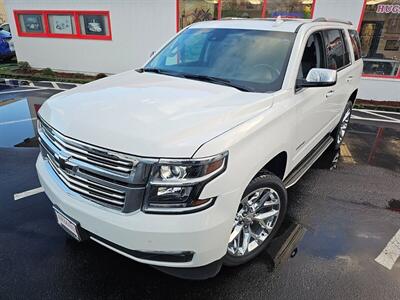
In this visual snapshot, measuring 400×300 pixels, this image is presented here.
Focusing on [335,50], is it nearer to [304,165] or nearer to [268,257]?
[304,165]

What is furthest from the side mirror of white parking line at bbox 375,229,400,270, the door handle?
white parking line at bbox 375,229,400,270

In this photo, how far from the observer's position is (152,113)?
208 centimetres

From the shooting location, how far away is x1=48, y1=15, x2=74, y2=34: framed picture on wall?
10.4 meters

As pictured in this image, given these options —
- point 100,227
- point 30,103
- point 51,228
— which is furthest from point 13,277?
point 30,103

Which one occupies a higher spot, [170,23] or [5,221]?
[170,23]

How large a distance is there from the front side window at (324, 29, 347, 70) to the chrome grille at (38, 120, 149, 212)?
2.89 m

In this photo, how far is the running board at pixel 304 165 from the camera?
9.91 feet

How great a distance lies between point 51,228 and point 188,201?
6.26ft

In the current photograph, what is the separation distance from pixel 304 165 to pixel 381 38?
7.02 meters

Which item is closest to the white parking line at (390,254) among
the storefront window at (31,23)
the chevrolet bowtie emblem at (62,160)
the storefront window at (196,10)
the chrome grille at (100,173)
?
the chrome grille at (100,173)

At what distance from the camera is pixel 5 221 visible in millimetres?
3049

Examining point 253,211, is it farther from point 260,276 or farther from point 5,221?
point 5,221

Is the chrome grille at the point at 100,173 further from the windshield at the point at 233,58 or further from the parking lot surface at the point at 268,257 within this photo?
the windshield at the point at 233,58

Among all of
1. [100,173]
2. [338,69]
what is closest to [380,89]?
[338,69]
